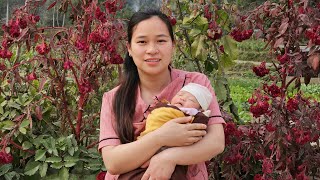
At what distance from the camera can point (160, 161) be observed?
1.65 m

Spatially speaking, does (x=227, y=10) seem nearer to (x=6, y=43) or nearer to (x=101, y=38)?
(x=101, y=38)

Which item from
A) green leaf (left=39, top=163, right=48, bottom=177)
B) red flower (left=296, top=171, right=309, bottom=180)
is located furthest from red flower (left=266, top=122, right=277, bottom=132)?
green leaf (left=39, top=163, right=48, bottom=177)

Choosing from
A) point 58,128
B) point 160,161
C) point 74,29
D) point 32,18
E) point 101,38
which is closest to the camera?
point 160,161

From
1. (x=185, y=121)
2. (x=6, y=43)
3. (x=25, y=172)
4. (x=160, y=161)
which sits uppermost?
(x=6, y=43)

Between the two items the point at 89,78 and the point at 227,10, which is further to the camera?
the point at 227,10

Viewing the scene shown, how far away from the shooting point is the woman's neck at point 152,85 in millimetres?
1895

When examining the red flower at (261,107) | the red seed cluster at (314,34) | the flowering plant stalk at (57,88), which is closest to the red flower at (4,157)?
the flowering plant stalk at (57,88)

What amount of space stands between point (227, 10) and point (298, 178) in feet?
2.96

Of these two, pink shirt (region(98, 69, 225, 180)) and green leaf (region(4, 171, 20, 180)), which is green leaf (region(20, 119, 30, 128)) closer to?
green leaf (region(4, 171, 20, 180))

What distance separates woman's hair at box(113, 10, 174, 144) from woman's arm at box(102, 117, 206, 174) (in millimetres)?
119

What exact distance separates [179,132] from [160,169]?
4.9 inches

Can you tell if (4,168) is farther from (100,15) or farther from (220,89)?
(220,89)

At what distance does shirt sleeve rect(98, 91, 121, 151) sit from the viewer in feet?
5.94

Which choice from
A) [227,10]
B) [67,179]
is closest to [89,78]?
[67,179]
